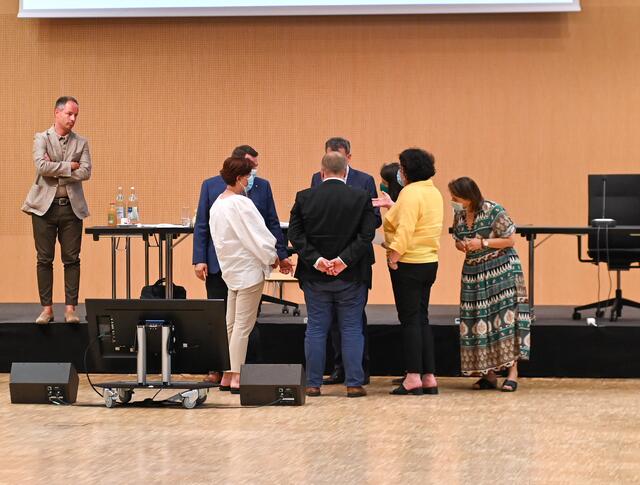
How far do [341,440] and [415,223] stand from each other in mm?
1663

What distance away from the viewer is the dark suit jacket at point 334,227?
578 centimetres

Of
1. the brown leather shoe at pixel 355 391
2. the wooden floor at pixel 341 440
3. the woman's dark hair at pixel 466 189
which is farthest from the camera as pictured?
the woman's dark hair at pixel 466 189

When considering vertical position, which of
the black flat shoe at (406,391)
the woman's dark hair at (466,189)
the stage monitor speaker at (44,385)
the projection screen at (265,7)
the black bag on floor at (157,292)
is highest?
the projection screen at (265,7)

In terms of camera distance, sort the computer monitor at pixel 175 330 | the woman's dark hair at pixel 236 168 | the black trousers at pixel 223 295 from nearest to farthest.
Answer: the computer monitor at pixel 175 330 < the woman's dark hair at pixel 236 168 < the black trousers at pixel 223 295

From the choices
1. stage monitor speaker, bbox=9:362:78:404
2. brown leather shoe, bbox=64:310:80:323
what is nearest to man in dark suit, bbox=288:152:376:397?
stage monitor speaker, bbox=9:362:78:404

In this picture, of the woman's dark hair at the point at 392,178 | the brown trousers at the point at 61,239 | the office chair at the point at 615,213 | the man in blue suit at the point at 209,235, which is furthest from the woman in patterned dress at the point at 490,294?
the brown trousers at the point at 61,239

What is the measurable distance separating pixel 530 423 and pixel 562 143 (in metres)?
4.08

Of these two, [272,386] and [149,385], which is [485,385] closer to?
[272,386]

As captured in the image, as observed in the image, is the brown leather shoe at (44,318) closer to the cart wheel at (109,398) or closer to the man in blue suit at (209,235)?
the man in blue suit at (209,235)

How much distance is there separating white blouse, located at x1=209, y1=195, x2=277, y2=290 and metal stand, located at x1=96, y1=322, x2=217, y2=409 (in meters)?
0.54

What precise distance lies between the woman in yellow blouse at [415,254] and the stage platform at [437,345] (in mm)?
642

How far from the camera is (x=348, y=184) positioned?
613cm

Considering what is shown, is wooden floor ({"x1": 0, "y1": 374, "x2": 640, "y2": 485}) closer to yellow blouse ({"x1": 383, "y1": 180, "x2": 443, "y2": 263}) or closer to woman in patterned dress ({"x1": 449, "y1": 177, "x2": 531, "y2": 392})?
woman in patterned dress ({"x1": 449, "y1": 177, "x2": 531, "y2": 392})

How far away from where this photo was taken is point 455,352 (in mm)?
6645
